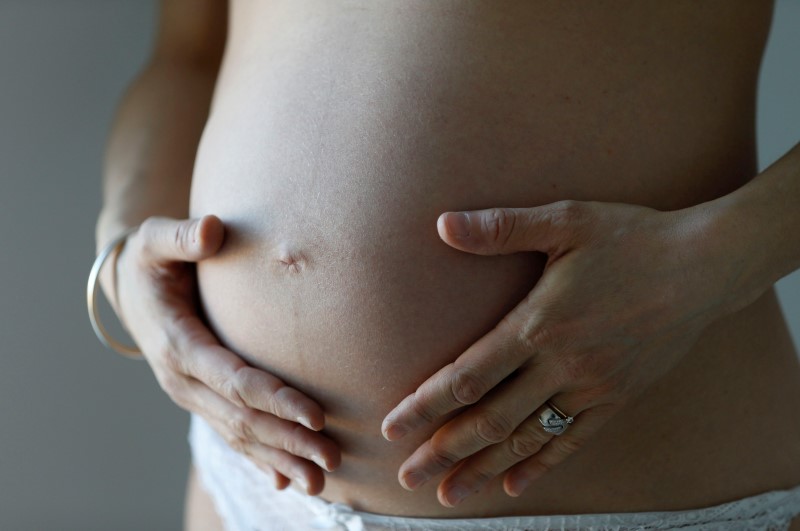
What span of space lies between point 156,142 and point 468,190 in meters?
0.60

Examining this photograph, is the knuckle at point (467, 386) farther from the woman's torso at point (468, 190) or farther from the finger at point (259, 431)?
the finger at point (259, 431)

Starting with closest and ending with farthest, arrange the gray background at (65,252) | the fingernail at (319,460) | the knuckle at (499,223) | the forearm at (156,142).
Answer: the knuckle at (499,223)
the fingernail at (319,460)
the forearm at (156,142)
the gray background at (65,252)

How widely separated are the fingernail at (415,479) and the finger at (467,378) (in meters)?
0.05

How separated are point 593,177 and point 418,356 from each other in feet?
0.80

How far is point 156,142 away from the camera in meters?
1.09

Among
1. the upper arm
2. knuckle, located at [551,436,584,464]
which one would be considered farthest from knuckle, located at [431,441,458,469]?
the upper arm

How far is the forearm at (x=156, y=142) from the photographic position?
1049 millimetres

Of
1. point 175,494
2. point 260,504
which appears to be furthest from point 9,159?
point 260,504

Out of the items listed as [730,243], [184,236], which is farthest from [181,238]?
[730,243]

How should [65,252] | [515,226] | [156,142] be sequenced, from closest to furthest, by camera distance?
[515,226] < [156,142] < [65,252]

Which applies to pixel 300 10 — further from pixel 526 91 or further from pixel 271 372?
pixel 271 372

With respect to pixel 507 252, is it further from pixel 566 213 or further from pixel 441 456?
pixel 441 456

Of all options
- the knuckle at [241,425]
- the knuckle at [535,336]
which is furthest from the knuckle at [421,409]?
the knuckle at [241,425]

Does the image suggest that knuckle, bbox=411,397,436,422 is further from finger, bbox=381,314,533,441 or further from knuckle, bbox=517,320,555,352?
knuckle, bbox=517,320,555,352
